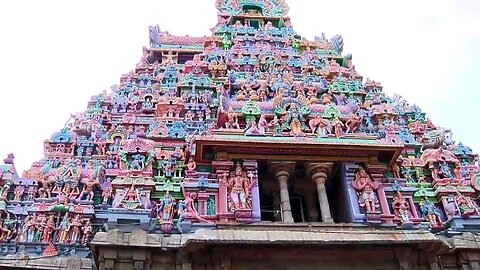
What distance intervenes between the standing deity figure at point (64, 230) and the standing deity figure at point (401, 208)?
7503 millimetres

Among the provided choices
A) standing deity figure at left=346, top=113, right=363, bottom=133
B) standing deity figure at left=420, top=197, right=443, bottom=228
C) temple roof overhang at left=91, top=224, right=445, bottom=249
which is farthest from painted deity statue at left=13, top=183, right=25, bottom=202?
standing deity figure at left=420, top=197, right=443, bottom=228

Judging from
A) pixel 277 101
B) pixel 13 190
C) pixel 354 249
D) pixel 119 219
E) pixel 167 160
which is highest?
pixel 277 101

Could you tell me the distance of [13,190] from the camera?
40.3 ft

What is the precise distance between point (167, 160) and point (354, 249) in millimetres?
5188

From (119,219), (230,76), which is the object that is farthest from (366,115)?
(119,219)

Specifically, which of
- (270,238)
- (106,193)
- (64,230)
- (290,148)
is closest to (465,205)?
(290,148)

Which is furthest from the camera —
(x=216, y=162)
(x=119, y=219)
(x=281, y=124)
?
(x=281, y=124)

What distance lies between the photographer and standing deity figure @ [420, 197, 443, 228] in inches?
500

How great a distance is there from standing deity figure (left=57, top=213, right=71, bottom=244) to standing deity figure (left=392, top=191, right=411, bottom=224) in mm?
7503

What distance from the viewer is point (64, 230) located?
11.4 meters

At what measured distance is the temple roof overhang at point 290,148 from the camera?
41.8 feet

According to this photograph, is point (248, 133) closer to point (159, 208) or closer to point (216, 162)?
point (216, 162)

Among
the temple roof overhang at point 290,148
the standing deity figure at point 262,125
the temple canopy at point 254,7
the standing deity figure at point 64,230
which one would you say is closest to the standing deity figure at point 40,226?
the standing deity figure at point 64,230

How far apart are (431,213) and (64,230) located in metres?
8.52
